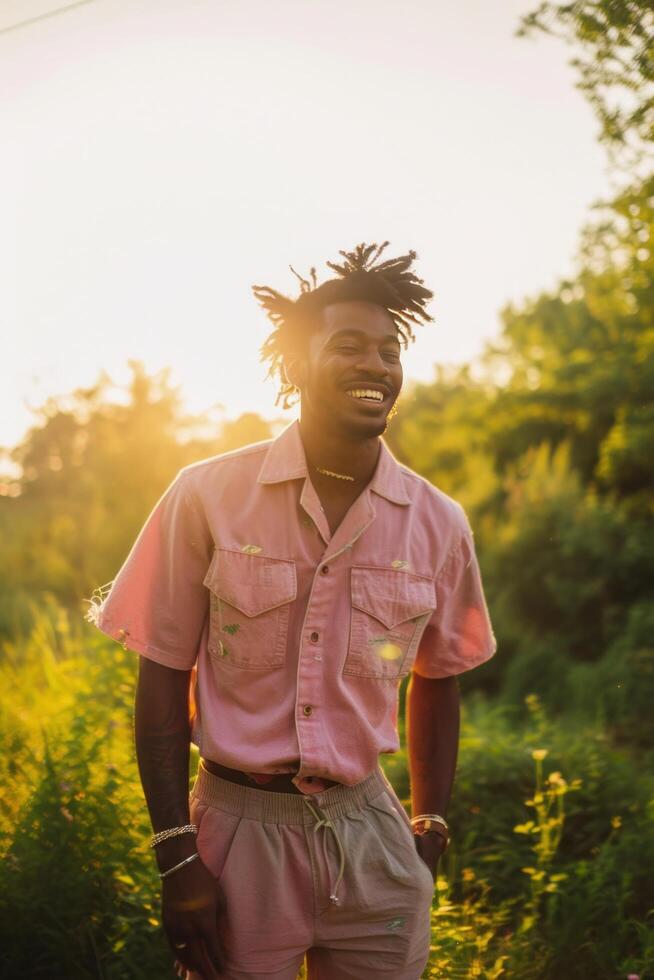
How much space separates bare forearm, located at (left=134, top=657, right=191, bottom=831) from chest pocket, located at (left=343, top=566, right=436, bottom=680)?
1.45ft

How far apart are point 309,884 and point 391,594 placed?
0.74 meters

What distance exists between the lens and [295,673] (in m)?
2.20

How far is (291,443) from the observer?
7.81ft

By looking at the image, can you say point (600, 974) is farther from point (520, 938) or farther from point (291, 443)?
point (291, 443)

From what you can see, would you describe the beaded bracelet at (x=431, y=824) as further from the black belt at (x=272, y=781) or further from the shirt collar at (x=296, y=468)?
the shirt collar at (x=296, y=468)

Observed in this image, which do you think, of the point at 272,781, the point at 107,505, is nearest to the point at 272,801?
the point at 272,781

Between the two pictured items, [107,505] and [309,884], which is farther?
[107,505]

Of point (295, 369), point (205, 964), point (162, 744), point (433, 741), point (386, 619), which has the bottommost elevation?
point (205, 964)

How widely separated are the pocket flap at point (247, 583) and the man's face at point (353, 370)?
421 millimetres

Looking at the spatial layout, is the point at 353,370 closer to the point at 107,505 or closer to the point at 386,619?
the point at 386,619

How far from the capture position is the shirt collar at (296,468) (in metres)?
2.31

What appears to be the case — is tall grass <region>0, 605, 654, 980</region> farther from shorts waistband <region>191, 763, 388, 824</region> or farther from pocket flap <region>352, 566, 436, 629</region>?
pocket flap <region>352, 566, 436, 629</region>

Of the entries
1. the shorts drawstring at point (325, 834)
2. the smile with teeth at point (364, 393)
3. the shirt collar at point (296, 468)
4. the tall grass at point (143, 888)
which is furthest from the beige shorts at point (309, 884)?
the smile with teeth at point (364, 393)

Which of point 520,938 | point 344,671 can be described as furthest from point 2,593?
point 344,671
